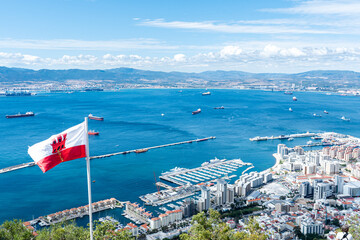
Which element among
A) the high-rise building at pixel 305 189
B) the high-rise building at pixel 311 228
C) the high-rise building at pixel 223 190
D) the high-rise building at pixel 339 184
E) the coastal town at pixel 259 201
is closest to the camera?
the high-rise building at pixel 311 228

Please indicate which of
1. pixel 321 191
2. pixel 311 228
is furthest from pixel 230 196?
pixel 321 191

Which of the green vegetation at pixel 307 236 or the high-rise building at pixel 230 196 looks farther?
the high-rise building at pixel 230 196

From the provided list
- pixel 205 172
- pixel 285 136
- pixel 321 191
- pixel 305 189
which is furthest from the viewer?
pixel 285 136

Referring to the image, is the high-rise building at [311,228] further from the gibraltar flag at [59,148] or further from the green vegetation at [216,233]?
the gibraltar flag at [59,148]

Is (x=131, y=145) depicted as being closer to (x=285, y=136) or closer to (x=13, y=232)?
(x=285, y=136)

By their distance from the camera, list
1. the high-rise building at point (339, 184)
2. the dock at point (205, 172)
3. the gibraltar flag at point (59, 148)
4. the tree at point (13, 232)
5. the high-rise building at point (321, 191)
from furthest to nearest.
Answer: the dock at point (205, 172) → the high-rise building at point (339, 184) → the high-rise building at point (321, 191) → the tree at point (13, 232) → the gibraltar flag at point (59, 148)

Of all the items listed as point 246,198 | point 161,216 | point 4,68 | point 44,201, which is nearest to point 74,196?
point 44,201

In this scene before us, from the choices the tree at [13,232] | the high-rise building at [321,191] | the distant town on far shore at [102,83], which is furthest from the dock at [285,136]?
the distant town on far shore at [102,83]
